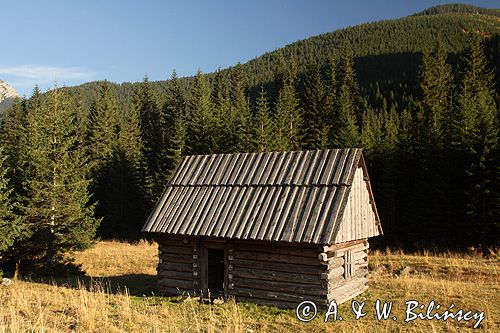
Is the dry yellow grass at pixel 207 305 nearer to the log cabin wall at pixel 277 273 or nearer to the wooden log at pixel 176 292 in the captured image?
the wooden log at pixel 176 292

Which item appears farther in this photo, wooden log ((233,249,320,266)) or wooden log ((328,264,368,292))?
wooden log ((233,249,320,266))

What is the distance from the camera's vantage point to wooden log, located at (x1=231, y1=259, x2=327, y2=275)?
15.0m

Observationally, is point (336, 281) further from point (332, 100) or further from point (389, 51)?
point (389, 51)

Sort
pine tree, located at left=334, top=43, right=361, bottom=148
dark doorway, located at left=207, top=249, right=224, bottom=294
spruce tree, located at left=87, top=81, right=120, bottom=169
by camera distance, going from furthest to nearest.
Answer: spruce tree, located at left=87, top=81, right=120, bottom=169
pine tree, located at left=334, top=43, right=361, bottom=148
dark doorway, located at left=207, top=249, right=224, bottom=294

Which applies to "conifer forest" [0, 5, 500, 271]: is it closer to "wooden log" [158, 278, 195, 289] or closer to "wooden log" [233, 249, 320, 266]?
"wooden log" [158, 278, 195, 289]

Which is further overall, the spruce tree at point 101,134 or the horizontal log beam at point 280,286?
the spruce tree at point 101,134

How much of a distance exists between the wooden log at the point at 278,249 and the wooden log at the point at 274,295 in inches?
57.6

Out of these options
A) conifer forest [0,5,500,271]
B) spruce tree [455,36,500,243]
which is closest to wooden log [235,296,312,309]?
conifer forest [0,5,500,271]

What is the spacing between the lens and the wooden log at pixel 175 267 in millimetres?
17641

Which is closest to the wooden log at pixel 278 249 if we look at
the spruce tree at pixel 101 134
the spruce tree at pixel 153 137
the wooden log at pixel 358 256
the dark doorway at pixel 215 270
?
the wooden log at pixel 358 256

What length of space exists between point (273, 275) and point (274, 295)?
714 mm

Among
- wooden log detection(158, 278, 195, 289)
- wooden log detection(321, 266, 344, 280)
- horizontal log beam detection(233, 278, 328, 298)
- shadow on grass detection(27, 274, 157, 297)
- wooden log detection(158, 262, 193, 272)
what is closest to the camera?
wooden log detection(321, 266, 344, 280)

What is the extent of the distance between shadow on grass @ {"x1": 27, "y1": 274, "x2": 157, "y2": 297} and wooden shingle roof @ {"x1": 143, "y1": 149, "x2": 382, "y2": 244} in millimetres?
3286

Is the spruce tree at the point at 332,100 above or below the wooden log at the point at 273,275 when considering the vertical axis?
above
